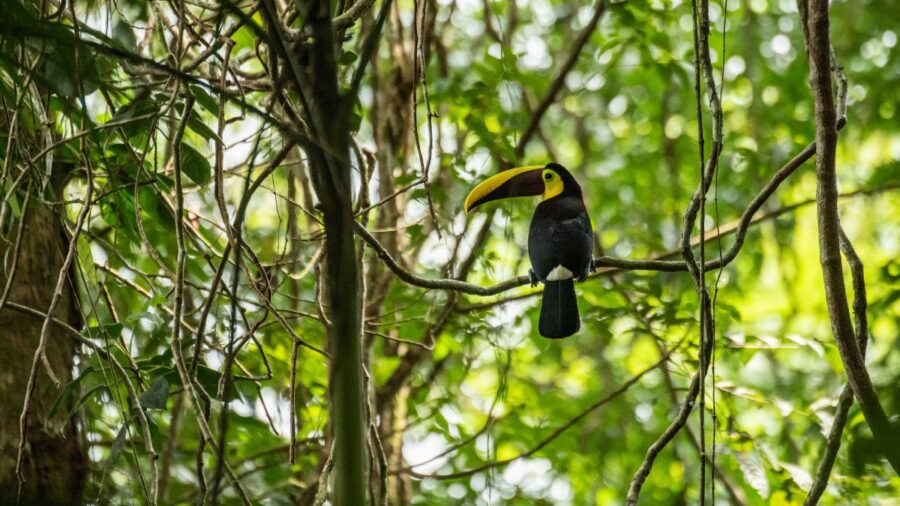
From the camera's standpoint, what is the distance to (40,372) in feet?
9.00

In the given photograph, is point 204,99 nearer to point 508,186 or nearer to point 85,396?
point 85,396

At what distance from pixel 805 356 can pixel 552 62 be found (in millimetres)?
3870

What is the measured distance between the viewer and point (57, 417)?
272 cm

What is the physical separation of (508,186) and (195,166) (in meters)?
1.89

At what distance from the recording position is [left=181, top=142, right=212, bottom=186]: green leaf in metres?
2.69

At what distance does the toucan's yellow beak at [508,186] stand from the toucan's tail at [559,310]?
492 millimetres

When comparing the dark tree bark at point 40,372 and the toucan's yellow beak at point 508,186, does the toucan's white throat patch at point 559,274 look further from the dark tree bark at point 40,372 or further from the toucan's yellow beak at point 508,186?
the dark tree bark at point 40,372

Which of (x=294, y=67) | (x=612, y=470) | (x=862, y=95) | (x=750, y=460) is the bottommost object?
(x=294, y=67)

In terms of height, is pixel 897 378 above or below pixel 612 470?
below

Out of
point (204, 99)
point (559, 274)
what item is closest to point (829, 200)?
point (204, 99)

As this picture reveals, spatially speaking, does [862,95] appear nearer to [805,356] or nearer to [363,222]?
[805,356]

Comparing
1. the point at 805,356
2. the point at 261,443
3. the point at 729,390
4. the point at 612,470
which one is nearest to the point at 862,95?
the point at 805,356

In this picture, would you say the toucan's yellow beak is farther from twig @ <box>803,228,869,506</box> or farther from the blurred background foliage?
twig @ <box>803,228,869,506</box>

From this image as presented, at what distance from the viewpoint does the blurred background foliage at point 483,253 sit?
275cm
